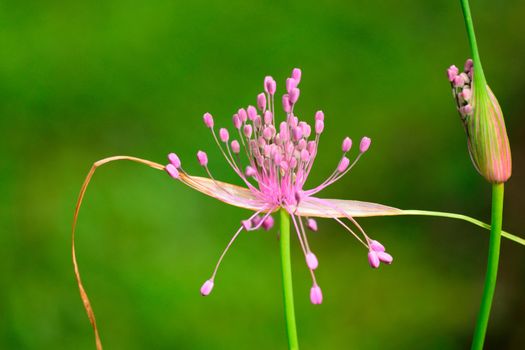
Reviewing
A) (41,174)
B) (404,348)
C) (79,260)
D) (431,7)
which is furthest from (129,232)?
(431,7)

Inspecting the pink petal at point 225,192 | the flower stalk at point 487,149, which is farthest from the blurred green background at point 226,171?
the flower stalk at point 487,149

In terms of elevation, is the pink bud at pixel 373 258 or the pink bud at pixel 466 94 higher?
the pink bud at pixel 466 94

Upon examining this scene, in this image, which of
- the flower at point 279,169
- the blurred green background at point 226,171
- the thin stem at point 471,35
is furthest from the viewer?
the blurred green background at point 226,171

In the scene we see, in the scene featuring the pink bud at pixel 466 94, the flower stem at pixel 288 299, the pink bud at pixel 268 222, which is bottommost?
the flower stem at pixel 288 299

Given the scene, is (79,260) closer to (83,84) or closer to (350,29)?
(83,84)

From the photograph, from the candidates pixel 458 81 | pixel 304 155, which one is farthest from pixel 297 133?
pixel 458 81

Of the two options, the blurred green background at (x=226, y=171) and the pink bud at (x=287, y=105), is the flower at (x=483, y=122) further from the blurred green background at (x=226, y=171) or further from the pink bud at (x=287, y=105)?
the blurred green background at (x=226, y=171)

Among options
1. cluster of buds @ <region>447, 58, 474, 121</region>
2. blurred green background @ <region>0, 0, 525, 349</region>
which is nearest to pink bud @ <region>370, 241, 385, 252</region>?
cluster of buds @ <region>447, 58, 474, 121</region>

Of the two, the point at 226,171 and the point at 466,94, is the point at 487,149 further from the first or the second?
the point at 226,171
